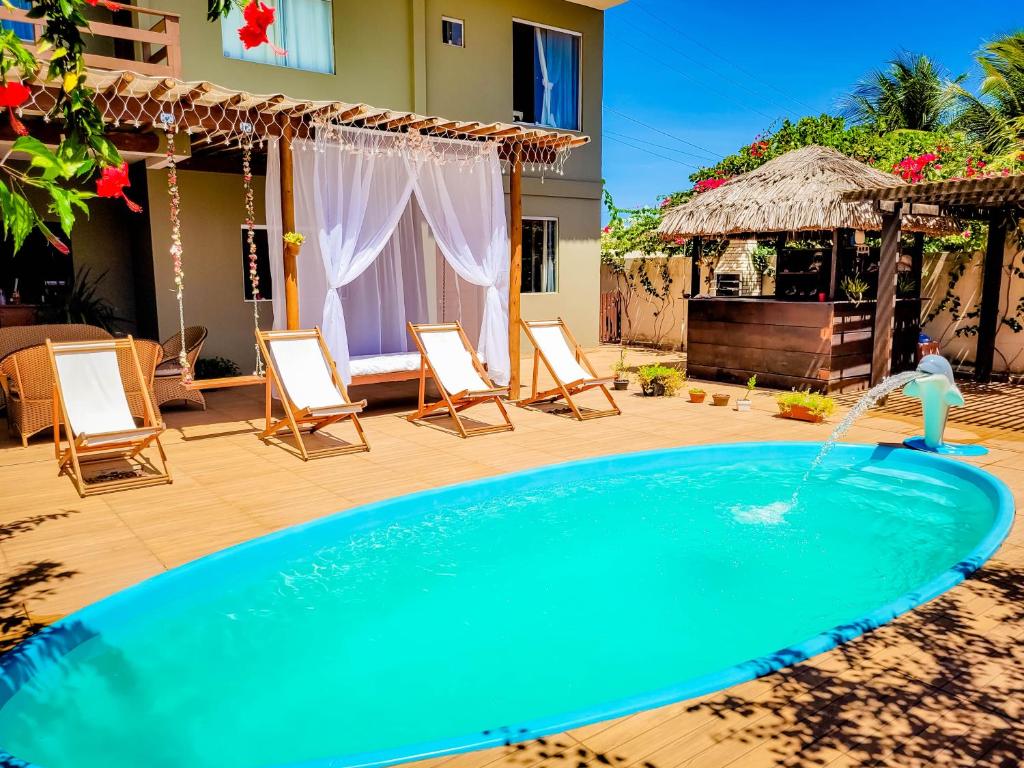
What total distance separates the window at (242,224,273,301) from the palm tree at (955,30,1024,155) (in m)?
14.3

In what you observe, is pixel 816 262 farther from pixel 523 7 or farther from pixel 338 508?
pixel 338 508

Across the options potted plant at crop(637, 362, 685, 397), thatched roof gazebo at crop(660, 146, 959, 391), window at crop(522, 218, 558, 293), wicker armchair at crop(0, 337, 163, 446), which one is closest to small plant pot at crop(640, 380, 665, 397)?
potted plant at crop(637, 362, 685, 397)

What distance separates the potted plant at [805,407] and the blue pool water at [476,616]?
5.43 feet

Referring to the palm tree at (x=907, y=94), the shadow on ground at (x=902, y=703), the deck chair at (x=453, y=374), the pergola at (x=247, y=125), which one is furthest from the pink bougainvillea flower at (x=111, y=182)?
the palm tree at (x=907, y=94)

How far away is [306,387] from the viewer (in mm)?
6949

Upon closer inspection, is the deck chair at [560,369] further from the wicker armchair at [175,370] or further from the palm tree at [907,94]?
the palm tree at [907,94]

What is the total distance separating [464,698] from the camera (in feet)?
10.6

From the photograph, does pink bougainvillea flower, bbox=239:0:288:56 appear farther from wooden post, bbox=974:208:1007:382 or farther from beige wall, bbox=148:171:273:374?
wooden post, bbox=974:208:1007:382

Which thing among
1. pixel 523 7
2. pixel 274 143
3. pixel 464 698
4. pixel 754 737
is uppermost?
pixel 523 7

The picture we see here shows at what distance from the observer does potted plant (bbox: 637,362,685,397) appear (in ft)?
31.9

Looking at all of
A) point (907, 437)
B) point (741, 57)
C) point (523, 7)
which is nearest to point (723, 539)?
point (907, 437)

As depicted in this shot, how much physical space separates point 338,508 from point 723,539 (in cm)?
257

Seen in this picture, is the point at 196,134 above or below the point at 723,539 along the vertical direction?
above

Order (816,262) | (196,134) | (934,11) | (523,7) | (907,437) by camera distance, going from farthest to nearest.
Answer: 1. (934,11)
2. (523,7)
3. (816,262)
4. (196,134)
5. (907,437)
